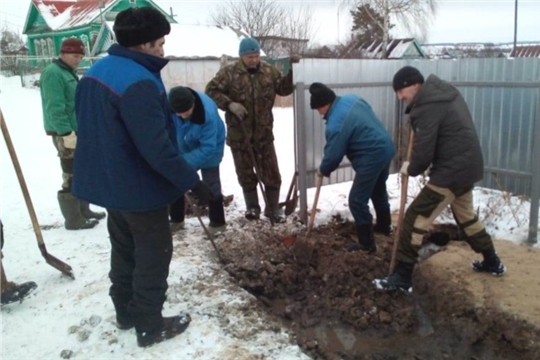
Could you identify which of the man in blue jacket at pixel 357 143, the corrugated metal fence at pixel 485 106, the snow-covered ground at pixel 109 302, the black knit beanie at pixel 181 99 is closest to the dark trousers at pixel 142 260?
the snow-covered ground at pixel 109 302

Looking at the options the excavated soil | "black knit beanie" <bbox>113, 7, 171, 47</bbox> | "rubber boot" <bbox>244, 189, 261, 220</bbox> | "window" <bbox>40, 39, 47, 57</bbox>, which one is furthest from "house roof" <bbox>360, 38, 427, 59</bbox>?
"black knit beanie" <bbox>113, 7, 171, 47</bbox>

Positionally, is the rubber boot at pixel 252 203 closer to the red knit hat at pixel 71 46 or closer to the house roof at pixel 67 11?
the red knit hat at pixel 71 46

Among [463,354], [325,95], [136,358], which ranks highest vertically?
[325,95]

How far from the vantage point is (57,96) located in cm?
490

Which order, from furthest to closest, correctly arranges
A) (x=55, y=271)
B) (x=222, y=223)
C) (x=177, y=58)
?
(x=177, y=58), (x=222, y=223), (x=55, y=271)

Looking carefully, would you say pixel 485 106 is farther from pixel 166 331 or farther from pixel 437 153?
pixel 166 331

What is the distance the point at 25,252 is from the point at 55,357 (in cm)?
206

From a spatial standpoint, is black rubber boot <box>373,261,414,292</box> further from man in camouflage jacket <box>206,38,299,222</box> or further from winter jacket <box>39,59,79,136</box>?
winter jacket <box>39,59,79,136</box>

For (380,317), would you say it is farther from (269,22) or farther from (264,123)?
(269,22)

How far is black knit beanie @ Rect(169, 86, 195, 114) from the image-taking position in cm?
402

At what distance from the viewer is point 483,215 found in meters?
5.07

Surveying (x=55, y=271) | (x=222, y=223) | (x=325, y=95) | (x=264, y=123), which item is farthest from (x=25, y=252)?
(x=325, y=95)

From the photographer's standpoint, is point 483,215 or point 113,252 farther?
point 483,215

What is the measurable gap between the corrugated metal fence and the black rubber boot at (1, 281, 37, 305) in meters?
2.87
